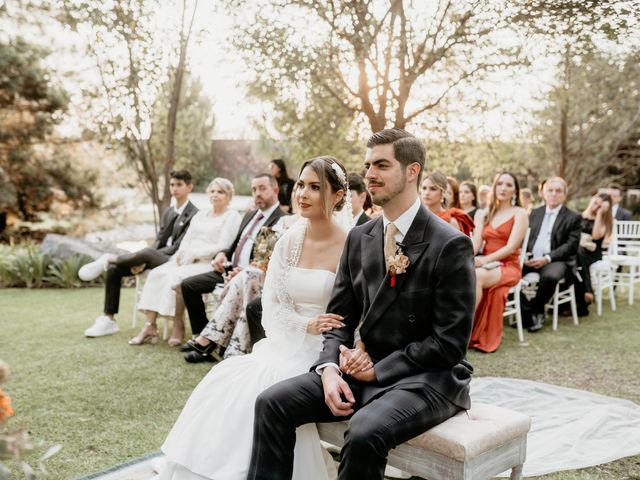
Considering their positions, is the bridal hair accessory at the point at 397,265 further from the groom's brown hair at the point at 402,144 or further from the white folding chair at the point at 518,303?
the white folding chair at the point at 518,303

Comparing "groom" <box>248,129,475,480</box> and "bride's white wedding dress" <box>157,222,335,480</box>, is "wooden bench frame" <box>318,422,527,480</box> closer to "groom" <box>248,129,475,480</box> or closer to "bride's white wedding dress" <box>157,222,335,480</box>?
"groom" <box>248,129,475,480</box>

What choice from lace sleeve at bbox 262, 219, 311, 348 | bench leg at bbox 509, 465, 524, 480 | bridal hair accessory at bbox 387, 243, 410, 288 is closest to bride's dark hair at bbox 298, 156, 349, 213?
lace sleeve at bbox 262, 219, 311, 348

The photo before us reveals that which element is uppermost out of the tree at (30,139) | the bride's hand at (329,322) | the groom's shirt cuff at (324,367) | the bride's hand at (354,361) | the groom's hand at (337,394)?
the tree at (30,139)

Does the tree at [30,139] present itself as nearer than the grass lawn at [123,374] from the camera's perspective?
No

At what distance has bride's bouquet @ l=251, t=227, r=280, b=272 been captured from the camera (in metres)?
5.54

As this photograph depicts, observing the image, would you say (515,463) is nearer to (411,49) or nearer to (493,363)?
(493,363)

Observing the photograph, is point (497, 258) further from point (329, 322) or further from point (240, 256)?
point (329, 322)

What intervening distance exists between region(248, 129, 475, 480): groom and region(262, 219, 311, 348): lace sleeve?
0.63 meters

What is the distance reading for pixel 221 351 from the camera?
5.87 m

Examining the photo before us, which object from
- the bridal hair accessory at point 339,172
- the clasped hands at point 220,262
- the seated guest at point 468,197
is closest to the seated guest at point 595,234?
the seated guest at point 468,197

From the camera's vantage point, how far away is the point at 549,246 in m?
7.88

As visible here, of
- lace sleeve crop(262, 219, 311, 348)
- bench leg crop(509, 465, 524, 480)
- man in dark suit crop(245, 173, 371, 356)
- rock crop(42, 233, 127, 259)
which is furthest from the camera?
rock crop(42, 233, 127, 259)

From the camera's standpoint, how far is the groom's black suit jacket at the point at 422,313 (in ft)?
8.40

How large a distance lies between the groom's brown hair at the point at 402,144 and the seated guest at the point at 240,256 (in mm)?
3550
